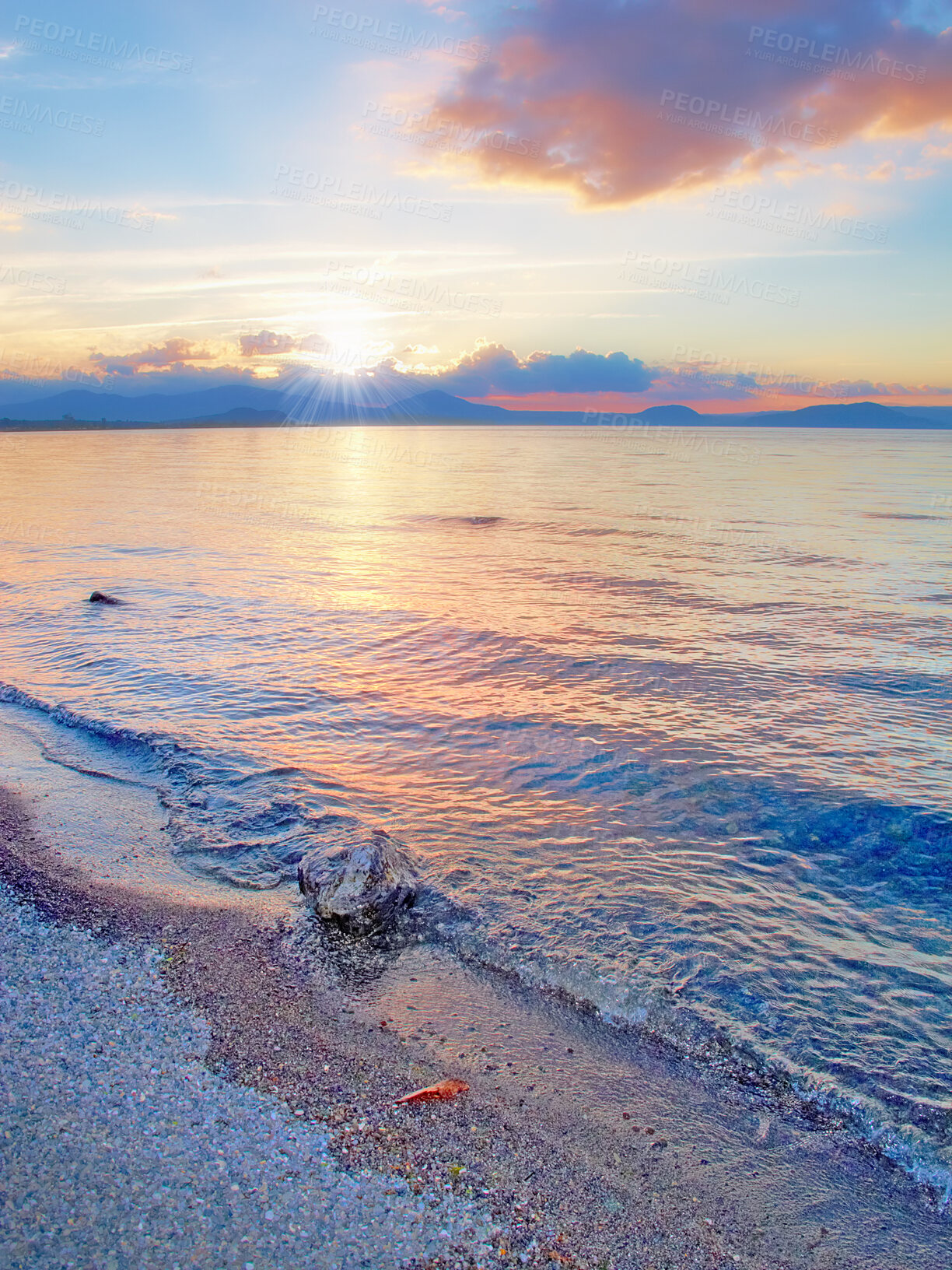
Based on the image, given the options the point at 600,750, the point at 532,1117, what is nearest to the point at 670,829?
the point at 600,750

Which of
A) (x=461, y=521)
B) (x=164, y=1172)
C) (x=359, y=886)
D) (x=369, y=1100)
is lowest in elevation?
(x=369, y=1100)

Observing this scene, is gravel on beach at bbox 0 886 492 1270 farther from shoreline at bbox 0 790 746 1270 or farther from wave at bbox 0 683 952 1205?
wave at bbox 0 683 952 1205

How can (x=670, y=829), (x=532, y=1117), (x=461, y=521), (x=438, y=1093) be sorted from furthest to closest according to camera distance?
(x=461, y=521), (x=670, y=829), (x=438, y=1093), (x=532, y=1117)

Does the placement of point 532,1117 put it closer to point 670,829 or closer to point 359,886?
point 359,886

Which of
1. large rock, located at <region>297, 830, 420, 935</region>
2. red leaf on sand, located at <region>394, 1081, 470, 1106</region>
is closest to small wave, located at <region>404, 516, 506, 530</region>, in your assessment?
large rock, located at <region>297, 830, 420, 935</region>

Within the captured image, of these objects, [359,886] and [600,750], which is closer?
[359,886]

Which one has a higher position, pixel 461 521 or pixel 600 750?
pixel 461 521

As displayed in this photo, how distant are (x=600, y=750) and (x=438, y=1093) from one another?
6906 mm

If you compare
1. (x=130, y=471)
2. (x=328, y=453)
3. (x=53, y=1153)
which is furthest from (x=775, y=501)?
(x=328, y=453)

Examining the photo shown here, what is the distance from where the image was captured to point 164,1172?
424 cm

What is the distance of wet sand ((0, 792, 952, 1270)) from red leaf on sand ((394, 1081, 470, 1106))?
6 centimetres

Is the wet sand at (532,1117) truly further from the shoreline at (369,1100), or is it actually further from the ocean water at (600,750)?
the ocean water at (600,750)

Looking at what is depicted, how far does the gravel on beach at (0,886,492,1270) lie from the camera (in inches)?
151

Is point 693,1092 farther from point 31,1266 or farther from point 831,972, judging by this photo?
point 31,1266
